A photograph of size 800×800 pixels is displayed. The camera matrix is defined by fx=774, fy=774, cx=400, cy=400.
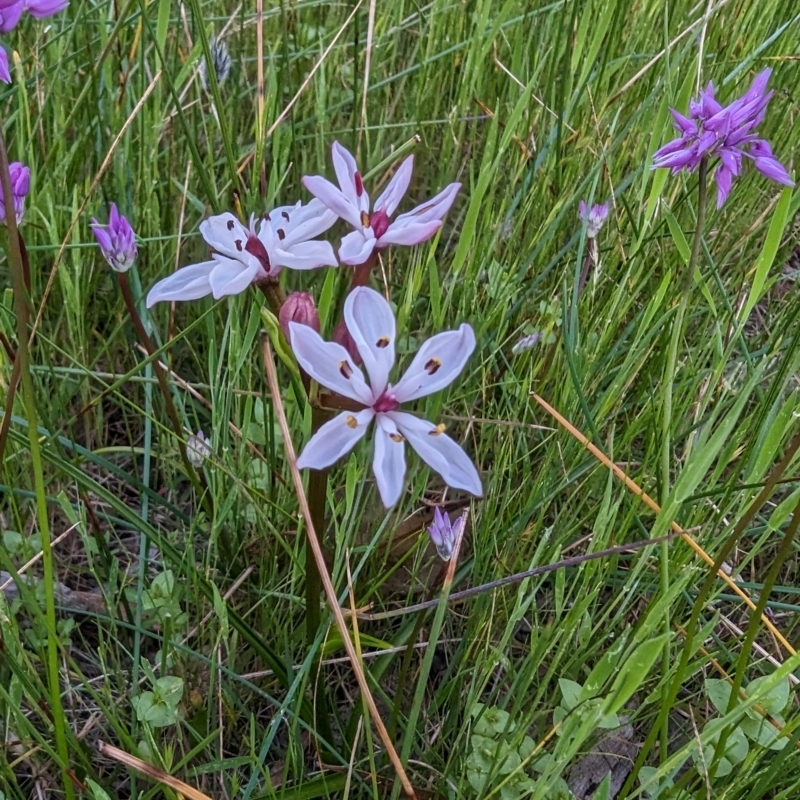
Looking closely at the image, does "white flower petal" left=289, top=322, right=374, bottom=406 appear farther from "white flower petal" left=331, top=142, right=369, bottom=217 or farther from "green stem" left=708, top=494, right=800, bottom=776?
"green stem" left=708, top=494, right=800, bottom=776

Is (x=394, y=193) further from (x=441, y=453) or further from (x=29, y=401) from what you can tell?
(x=29, y=401)

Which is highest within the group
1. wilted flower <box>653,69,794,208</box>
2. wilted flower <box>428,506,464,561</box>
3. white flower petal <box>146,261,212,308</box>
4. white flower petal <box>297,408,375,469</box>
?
wilted flower <box>653,69,794,208</box>

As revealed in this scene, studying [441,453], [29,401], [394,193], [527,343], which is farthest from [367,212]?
[527,343]

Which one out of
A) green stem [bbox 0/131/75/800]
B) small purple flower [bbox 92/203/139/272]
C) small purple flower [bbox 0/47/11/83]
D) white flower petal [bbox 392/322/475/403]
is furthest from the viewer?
small purple flower [bbox 92/203/139/272]

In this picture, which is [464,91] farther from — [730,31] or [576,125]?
[730,31]

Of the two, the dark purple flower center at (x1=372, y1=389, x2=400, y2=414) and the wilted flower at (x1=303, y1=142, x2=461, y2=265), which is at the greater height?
the wilted flower at (x1=303, y1=142, x2=461, y2=265)

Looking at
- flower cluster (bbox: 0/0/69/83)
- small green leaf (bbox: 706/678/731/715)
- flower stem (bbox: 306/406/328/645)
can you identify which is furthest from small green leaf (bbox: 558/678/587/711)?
flower cluster (bbox: 0/0/69/83)

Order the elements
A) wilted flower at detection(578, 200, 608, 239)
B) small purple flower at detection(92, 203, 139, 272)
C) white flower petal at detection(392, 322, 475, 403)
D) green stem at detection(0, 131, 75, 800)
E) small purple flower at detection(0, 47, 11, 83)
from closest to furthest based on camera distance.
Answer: green stem at detection(0, 131, 75, 800) < white flower petal at detection(392, 322, 475, 403) < small purple flower at detection(0, 47, 11, 83) < small purple flower at detection(92, 203, 139, 272) < wilted flower at detection(578, 200, 608, 239)

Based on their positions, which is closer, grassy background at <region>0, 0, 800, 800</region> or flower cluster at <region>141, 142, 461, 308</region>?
flower cluster at <region>141, 142, 461, 308</region>
